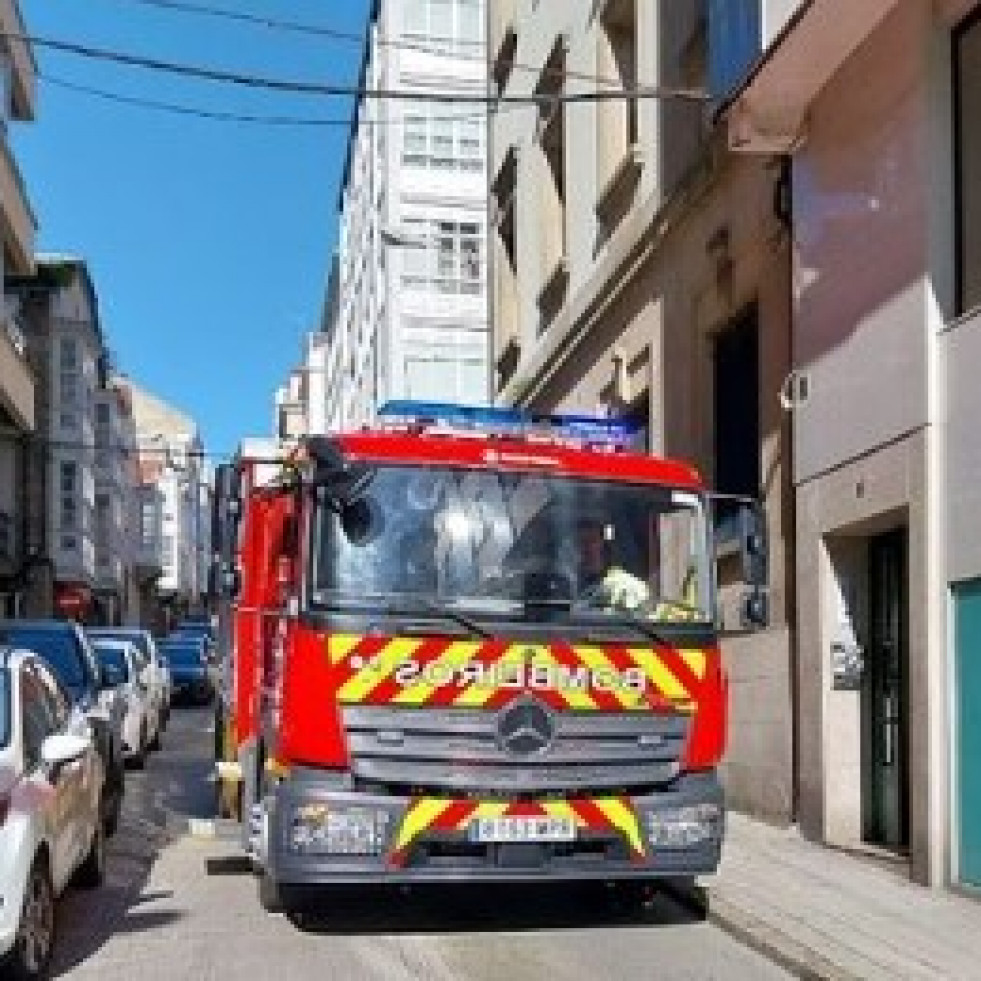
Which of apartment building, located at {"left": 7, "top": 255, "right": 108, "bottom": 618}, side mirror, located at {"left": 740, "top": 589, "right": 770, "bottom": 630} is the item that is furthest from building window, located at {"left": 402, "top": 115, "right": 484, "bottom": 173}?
side mirror, located at {"left": 740, "top": 589, "right": 770, "bottom": 630}

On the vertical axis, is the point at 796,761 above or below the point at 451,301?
below

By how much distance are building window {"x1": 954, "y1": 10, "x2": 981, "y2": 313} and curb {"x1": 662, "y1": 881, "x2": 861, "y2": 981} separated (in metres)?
3.91

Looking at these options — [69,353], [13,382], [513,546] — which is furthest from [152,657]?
[69,353]

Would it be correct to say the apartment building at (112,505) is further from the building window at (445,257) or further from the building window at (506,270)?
the building window at (506,270)

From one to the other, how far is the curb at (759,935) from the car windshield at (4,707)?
391 cm

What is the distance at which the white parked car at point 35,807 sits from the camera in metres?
7.81

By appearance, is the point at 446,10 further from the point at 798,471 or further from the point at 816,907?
the point at 816,907

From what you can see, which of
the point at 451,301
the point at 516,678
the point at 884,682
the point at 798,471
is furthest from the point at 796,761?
the point at 451,301

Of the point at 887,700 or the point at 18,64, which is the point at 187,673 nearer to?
the point at 18,64

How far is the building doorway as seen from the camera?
1224 centimetres

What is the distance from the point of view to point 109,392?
76.4 meters

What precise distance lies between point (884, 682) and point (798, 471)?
1.79m

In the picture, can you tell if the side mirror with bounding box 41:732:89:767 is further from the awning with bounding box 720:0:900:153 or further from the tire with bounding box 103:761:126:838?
the awning with bounding box 720:0:900:153

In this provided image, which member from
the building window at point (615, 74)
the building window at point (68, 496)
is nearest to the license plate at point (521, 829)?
the building window at point (615, 74)
